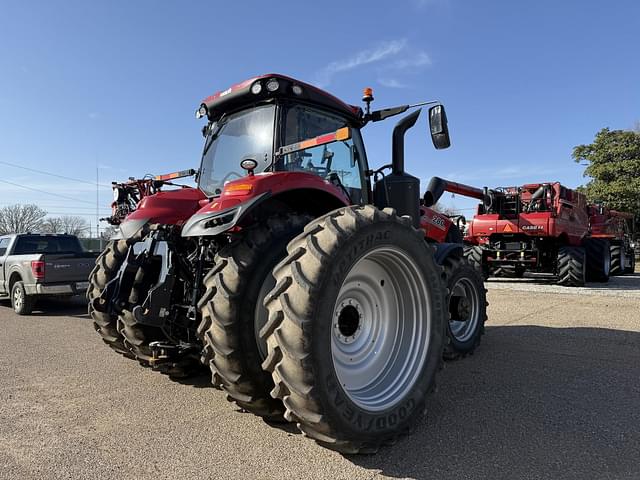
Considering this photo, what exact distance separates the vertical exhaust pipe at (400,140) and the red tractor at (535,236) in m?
8.03

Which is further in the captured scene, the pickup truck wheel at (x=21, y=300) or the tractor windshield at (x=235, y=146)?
the pickup truck wheel at (x=21, y=300)

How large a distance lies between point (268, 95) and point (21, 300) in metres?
8.05

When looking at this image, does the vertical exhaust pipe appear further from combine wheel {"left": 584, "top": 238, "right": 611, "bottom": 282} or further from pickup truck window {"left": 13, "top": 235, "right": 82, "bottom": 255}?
combine wheel {"left": 584, "top": 238, "right": 611, "bottom": 282}

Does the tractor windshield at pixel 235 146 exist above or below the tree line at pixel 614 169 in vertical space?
below

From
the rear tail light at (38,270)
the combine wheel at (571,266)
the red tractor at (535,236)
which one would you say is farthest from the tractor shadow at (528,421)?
the rear tail light at (38,270)

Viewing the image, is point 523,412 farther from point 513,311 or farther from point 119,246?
point 513,311

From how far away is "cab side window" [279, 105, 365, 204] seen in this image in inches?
144

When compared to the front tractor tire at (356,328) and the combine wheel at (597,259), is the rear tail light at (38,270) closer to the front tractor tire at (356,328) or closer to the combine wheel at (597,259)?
the front tractor tire at (356,328)

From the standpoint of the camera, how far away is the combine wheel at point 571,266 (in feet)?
39.1

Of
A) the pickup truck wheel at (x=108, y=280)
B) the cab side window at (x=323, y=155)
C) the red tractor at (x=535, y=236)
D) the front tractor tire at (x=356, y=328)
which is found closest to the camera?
the front tractor tire at (x=356, y=328)

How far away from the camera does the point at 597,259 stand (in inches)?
526

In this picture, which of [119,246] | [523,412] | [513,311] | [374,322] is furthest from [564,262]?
[119,246]

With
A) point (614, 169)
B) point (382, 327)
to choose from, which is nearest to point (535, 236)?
point (382, 327)

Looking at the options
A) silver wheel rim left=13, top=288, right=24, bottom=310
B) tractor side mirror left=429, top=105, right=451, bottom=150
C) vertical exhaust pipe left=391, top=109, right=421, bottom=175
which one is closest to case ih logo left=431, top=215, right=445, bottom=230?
vertical exhaust pipe left=391, top=109, right=421, bottom=175
